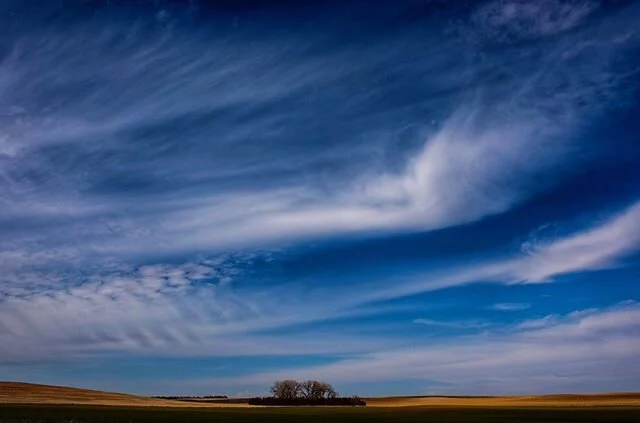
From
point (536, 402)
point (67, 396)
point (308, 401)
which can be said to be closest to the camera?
point (536, 402)

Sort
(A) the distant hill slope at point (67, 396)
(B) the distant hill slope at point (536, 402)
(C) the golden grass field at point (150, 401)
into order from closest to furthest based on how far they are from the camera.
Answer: (C) the golden grass field at point (150, 401) → (B) the distant hill slope at point (536, 402) → (A) the distant hill slope at point (67, 396)

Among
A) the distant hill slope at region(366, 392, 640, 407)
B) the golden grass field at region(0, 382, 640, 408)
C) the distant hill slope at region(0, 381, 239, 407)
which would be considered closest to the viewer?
the golden grass field at region(0, 382, 640, 408)

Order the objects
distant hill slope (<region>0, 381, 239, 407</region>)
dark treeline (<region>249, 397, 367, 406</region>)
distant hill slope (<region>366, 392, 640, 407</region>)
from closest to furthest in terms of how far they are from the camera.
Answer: distant hill slope (<region>366, 392, 640, 407</region>)
distant hill slope (<region>0, 381, 239, 407</region>)
dark treeline (<region>249, 397, 367, 406</region>)

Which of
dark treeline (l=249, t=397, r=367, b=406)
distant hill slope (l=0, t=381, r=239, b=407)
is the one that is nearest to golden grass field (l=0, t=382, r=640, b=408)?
distant hill slope (l=0, t=381, r=239, b=407)

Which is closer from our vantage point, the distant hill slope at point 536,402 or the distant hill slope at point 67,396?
the distant hill slope at point 536,402

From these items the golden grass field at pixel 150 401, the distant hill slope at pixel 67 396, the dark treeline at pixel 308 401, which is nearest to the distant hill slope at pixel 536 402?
the golden grass field at pixel 150 401

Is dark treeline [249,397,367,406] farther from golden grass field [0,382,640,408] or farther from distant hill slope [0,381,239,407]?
distant hill slope [0,381,239,407]

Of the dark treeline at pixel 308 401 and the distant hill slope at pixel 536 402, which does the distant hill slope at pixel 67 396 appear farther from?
the distant hill slope at pixel 536 402

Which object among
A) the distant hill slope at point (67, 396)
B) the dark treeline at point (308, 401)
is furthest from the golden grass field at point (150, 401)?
the dark treeline at point (308, 401)

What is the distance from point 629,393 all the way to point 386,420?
115 metres

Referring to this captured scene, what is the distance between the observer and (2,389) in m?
131

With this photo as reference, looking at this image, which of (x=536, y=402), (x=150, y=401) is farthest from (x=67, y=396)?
(x=536, y=402)

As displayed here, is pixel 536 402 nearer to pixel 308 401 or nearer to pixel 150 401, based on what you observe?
pixel 308 401

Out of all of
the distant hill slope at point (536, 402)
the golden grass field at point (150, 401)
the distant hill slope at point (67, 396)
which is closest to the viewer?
the golden grass field at point (150, 401)
